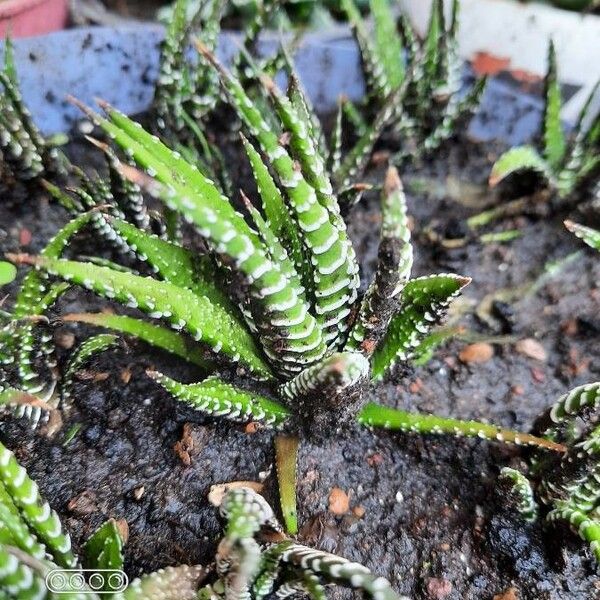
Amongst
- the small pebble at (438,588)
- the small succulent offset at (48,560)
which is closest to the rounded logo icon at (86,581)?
the small succulent offset at (48,560)

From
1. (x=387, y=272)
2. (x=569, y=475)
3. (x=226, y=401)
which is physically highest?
(x=387, y=272)

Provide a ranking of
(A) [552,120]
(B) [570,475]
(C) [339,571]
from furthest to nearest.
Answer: (A) [552,120]
(B) [570,475]
(C) [339,571]

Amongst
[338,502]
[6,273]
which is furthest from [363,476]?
[6,273]

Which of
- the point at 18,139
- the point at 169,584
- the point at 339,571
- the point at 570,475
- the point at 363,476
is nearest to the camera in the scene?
the point at 339,571

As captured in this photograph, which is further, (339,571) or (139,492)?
(139,492)

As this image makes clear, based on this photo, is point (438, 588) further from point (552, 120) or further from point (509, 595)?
point (552, 120)

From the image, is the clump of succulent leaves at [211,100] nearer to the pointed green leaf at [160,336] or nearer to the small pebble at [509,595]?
the pointed green leaf at [160,336]
